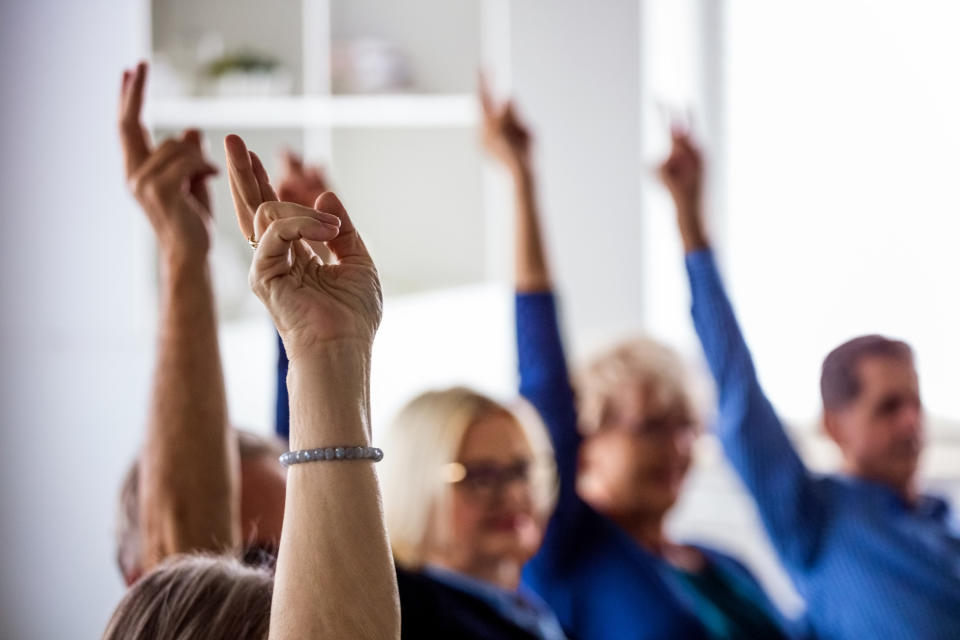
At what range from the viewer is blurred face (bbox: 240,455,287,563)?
897 millimetres

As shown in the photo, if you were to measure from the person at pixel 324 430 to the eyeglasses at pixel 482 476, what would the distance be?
0.74 metres

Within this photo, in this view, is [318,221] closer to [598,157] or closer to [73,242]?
[73,242]

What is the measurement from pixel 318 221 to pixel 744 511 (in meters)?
2.30

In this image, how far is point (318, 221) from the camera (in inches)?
18.9

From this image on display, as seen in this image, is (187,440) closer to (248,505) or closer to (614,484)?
(248,505)

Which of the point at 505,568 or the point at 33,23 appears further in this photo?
the point at 33,23

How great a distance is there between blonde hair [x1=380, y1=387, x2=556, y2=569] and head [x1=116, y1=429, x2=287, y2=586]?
0.29m

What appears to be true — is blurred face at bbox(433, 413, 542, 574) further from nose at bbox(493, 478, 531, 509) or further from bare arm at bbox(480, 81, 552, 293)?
bare arm at bbox(480, 81, 552, 293)

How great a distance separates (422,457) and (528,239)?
0.35m

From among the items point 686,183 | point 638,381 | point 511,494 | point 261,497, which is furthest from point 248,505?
point 638,381

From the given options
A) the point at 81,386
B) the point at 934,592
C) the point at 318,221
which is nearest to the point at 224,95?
the point at 81,386

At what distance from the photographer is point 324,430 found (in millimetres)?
477

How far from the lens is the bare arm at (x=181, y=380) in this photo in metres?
0.82

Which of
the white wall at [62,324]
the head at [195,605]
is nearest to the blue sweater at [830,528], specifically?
the head at [195,605]
